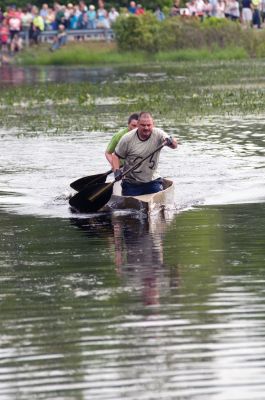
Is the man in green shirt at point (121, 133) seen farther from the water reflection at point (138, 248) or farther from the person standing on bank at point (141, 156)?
the water reflection at point (138, 248)

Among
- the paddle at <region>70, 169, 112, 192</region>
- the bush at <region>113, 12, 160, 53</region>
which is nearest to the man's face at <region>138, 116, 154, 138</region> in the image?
the paddle at <region>70, 169, 112, 192</region>

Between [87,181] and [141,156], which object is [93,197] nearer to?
[141,156]

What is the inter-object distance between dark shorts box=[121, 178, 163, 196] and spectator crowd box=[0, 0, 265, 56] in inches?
1765

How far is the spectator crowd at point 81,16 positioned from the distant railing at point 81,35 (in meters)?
0.22

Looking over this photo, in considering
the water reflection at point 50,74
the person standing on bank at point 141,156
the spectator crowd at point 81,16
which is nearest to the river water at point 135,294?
the person standing on bank at point 141,156

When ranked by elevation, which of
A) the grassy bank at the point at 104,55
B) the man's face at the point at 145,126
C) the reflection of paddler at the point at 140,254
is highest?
the man's face at the point at 145,126

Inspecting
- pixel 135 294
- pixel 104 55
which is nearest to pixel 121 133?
pixel 135 294

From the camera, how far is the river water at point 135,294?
10500mm

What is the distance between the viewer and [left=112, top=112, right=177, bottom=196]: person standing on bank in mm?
19641

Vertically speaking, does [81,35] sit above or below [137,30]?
below

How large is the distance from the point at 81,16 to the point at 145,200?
4656 centimetres

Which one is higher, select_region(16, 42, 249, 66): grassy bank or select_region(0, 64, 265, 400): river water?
select_region(0, 64, 265, 400): river water

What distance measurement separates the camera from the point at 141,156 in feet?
65.5

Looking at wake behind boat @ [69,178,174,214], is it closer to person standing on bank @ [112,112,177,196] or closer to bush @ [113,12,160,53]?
person standing on bank @ [112,112,177,196]
